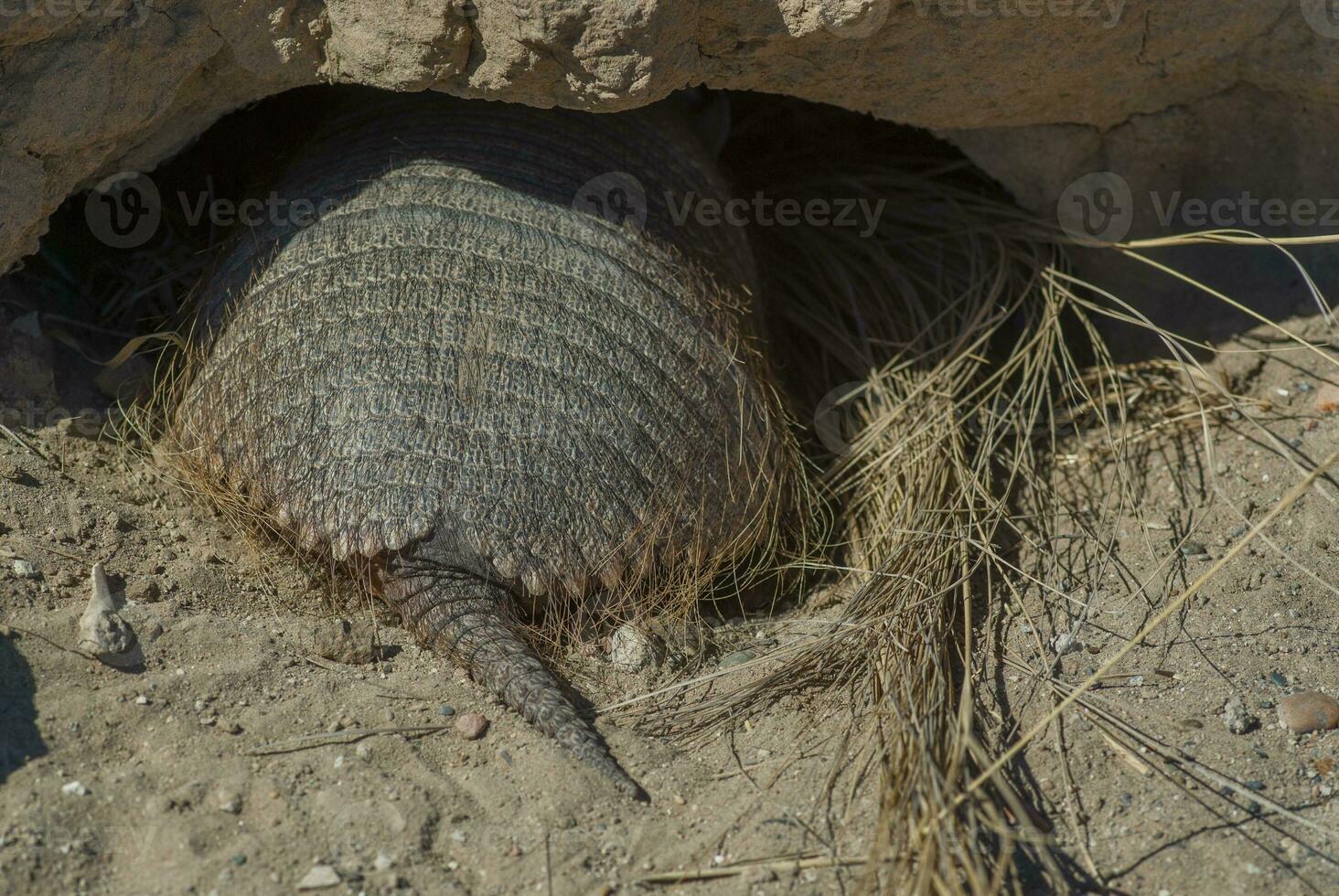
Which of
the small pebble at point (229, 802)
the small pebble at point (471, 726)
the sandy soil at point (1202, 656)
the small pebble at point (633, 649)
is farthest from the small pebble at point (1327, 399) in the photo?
the small pebble at point (229, 802)

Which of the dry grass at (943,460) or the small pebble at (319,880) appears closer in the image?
the small pebble at (319,880)

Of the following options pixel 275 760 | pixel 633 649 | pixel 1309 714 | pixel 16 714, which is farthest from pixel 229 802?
pixel 1309 714

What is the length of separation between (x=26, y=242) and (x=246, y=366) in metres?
0.57

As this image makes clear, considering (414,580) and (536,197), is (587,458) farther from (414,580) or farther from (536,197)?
(536,197)

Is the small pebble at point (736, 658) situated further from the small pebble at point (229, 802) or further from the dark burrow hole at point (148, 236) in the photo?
the dark burrow hole at point (148, 236)

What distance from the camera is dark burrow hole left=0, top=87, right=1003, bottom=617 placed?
2861 mm

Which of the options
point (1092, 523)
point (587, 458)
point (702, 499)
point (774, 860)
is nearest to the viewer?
point (774, 860)

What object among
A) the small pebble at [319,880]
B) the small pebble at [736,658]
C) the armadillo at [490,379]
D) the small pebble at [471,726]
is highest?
the armadillo at [490,379]

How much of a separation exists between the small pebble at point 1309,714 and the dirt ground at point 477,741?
1.0 inches

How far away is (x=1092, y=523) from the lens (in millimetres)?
2916

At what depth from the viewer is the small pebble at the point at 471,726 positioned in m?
2.28

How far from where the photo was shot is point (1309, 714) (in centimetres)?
231

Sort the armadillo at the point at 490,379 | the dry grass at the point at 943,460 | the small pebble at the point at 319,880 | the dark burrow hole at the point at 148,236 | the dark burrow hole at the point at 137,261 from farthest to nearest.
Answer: the dark burrow hole at the point at 148,236 → the dark burrow hole at the point at 137,261 → the armadillo at the point at 490,379 → the dry grass at the point at 943,460 → the small pebble at the point at 319,880

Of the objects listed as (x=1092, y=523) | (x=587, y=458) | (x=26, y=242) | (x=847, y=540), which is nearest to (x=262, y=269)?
(x=26, y=242)
